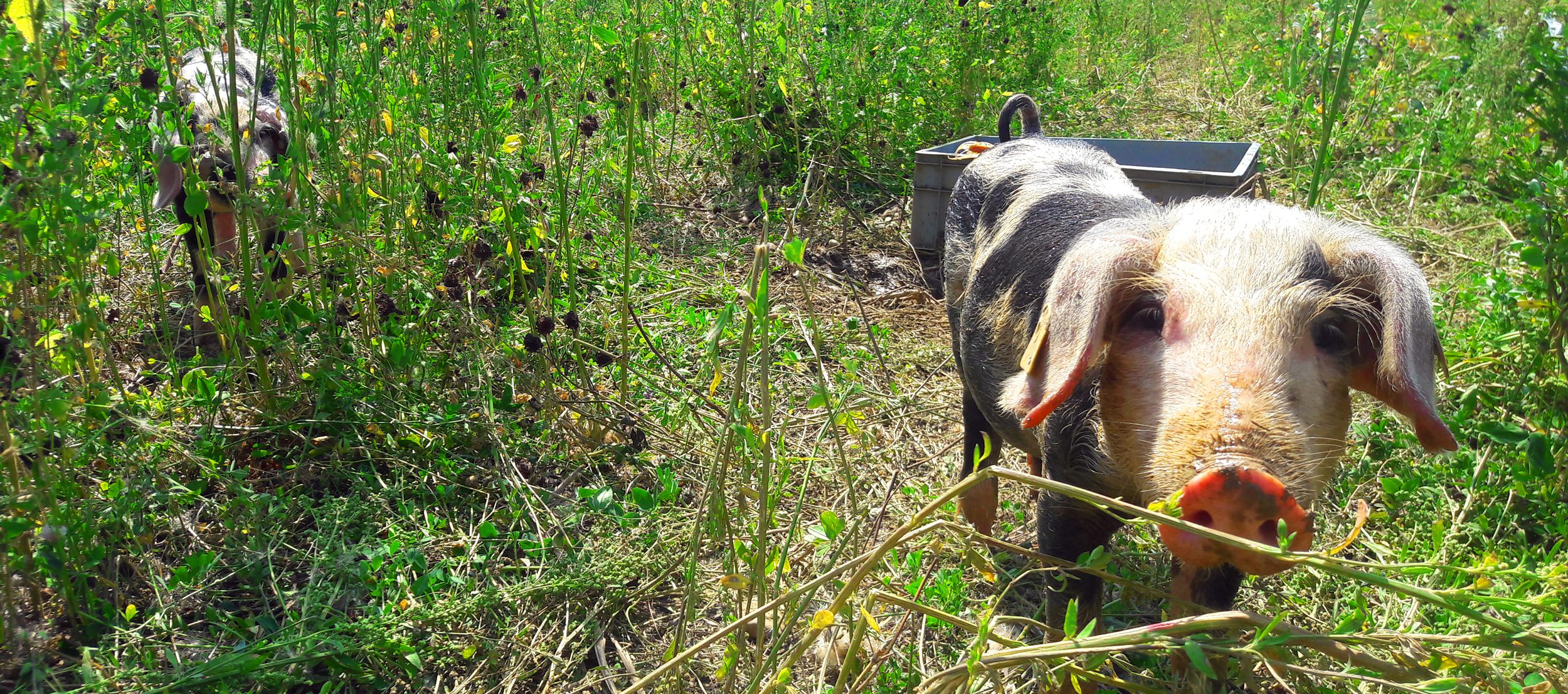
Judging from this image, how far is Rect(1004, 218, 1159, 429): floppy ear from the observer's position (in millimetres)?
1884

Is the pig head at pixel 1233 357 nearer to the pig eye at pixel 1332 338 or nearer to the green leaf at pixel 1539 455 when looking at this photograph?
the pig eye at pixel 1332 338

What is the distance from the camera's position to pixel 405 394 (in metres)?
3.08

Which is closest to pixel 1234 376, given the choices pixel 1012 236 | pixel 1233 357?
pixel 1233 357

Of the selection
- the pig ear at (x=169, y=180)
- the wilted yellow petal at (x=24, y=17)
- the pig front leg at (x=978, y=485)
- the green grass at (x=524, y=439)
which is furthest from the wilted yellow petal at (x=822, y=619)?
the pig ear at (x=169, y=180)

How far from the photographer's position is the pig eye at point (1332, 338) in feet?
6.20

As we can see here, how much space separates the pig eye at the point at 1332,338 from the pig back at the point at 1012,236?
0.68 m

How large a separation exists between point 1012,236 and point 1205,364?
1129mm

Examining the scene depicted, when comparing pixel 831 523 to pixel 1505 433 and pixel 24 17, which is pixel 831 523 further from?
pixel 1505 433

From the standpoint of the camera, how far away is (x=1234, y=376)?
1.68m

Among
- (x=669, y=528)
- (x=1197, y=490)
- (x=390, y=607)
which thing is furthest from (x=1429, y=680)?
(x=390, y=607)

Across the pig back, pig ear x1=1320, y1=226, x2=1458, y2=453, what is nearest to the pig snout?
pig ear x1=1320, y1=226, x2=1458, y2=453

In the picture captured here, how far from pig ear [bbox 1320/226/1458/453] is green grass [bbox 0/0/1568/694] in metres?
0.29

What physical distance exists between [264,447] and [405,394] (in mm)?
433

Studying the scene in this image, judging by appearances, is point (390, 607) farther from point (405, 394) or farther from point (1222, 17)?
point (1222, 17)
